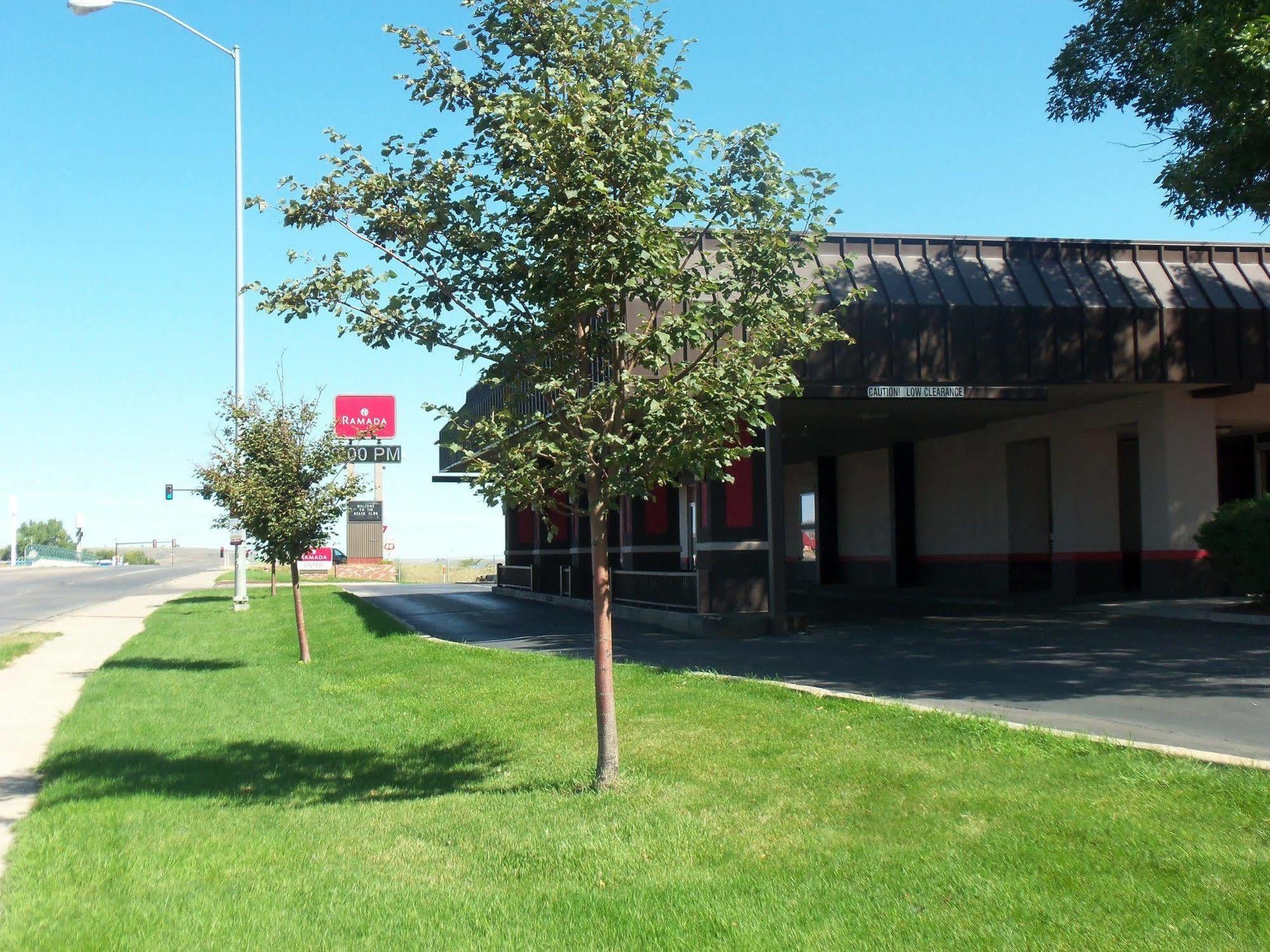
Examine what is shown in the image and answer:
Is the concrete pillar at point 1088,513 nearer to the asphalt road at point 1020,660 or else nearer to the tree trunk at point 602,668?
the asphalt road at point 1020,660

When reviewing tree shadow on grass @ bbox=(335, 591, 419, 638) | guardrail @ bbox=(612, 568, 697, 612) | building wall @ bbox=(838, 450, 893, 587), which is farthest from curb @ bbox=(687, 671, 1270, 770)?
building wall @ bbox=(838, 450, 893, 587)

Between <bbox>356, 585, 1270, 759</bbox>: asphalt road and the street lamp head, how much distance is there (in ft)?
40.7

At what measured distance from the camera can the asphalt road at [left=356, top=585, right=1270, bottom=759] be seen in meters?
9.68

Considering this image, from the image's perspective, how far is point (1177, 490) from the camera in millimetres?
21422

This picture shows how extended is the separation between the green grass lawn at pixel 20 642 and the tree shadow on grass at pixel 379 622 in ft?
18.9

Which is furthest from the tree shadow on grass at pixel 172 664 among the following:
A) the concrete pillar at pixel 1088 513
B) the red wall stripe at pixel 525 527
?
the concrete pillar at pixel 1088 513

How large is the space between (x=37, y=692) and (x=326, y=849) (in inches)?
391

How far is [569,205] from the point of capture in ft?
24.7

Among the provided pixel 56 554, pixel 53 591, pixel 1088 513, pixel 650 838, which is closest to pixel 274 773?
pixel 650 838

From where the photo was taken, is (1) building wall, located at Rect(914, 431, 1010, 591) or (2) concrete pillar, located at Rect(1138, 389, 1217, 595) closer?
(2) concrete pillar, located at Rect(1138, 389, 1217, 595)

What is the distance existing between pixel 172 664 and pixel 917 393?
12367mm

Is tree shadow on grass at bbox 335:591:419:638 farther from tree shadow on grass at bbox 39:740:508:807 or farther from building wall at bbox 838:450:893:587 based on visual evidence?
building wall at bbox 838:450:893:587

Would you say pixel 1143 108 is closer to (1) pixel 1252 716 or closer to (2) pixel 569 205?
(1) pixel 1252 716

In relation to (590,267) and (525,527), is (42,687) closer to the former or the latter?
(590,267)
